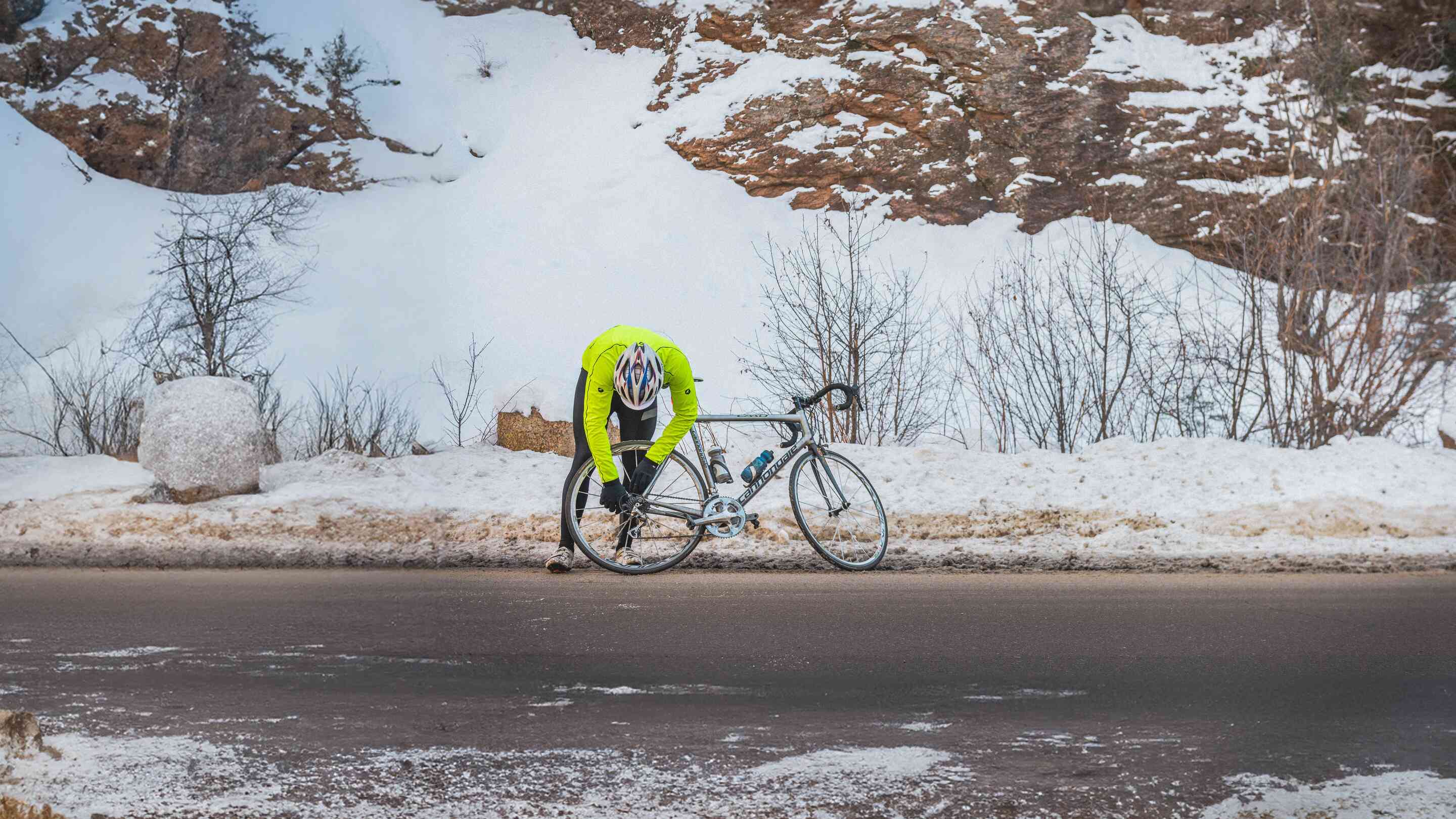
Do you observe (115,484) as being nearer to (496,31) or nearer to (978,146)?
(978,146)

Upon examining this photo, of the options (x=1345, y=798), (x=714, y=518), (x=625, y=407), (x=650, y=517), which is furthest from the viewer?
(x=625, y=407)

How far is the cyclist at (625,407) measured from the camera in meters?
7.85

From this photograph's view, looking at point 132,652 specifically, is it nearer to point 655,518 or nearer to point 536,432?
point 655,518

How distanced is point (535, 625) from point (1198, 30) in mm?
30317

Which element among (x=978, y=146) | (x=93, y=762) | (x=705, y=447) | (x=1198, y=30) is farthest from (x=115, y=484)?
(x=1198, y=30)

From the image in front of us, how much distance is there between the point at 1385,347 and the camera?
13.3 m

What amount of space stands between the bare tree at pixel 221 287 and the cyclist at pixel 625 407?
890 cm

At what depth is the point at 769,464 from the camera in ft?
28.5

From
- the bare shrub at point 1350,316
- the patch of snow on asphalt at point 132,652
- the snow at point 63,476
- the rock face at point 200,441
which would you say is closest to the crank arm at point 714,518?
the patch of snow on asphalt at point 132,652

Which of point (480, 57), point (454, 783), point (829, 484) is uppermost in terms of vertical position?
point (480, 57)

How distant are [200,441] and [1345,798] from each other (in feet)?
34.3

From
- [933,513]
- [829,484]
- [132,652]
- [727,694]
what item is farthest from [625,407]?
[727,694]

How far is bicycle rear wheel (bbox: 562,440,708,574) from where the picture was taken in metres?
8.23

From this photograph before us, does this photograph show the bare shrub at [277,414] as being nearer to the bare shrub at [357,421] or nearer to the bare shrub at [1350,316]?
the bare shrub at [357,421]
